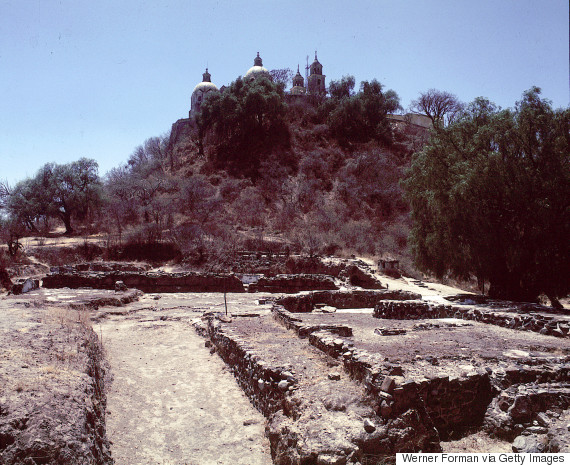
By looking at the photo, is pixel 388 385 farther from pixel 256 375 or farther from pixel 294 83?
pixel 294 83

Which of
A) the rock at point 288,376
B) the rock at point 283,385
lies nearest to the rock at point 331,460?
the rock at point 283,385

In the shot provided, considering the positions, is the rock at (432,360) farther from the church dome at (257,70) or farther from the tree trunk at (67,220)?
the church dome at (257,70)

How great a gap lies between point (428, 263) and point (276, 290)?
24.2 feet

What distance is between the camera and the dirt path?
217 inches

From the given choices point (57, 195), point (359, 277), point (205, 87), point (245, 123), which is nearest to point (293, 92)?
point (205, 87)

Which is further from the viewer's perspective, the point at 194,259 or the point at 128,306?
the point at 194,259

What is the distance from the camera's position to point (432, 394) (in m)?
5.57

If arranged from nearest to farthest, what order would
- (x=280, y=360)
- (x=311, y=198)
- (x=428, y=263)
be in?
(x=280, y=360) < (x=428, y=263) < (x=311, y=198)

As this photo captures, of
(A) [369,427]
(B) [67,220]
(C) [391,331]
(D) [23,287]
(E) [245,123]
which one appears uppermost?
(E) [245,123]

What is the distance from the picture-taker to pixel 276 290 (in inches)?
840

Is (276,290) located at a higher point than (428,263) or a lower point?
lower

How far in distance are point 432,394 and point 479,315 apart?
7.41 meters

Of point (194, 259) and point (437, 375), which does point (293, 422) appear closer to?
point (437, 375)

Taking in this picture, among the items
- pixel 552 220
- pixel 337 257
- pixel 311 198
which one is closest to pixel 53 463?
pixel 552 220
